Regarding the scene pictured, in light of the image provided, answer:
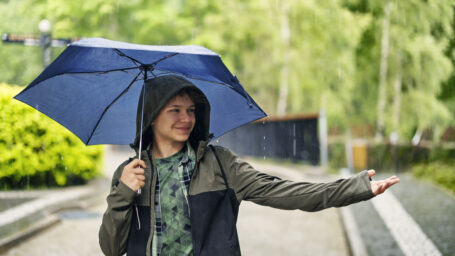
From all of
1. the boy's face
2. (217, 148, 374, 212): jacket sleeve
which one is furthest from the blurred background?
the boy's face

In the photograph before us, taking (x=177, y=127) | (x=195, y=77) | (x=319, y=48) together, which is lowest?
(x=177, y=127)

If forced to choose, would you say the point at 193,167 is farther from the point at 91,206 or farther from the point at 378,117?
the point at 378,117

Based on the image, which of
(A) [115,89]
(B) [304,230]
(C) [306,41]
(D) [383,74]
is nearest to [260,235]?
(B) [304,230]

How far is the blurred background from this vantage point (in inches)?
418

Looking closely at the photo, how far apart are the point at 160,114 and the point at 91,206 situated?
9629 millimetres

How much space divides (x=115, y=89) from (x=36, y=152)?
989 cm

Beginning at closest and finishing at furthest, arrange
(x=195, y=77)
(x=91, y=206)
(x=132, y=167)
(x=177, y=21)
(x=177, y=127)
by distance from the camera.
Answer: (x=132, y=167) → (x=177, y=127) → (x=195, y=77) → (x=91, y=206) → (x=177, y=21)

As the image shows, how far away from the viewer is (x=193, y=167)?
300cm

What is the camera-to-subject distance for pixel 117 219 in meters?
A: 2.86

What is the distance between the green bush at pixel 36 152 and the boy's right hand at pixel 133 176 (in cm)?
728

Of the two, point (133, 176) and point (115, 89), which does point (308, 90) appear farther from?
point (133, 176)

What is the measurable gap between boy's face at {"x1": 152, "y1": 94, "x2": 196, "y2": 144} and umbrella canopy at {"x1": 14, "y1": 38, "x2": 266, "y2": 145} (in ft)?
1.27

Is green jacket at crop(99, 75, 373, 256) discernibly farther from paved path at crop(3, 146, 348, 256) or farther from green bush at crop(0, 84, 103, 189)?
green bush at crop(0, 84, 103, 189)

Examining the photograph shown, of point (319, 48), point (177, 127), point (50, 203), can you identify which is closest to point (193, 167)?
point (177, 127)
